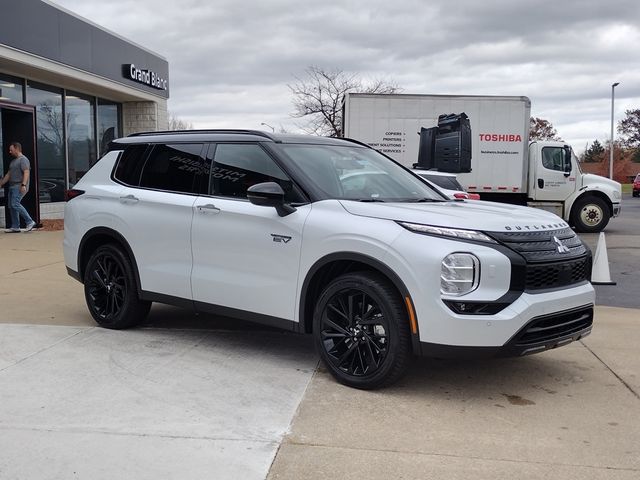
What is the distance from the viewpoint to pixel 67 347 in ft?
18.3

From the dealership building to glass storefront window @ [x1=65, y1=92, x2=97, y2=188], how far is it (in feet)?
0.09

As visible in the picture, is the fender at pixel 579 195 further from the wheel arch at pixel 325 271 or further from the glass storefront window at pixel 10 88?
the wheel arch at pixel 325 271

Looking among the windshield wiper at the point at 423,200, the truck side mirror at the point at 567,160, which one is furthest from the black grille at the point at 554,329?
the truck side mirror at the point at 567,160

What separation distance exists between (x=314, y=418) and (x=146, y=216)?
267 centimetres

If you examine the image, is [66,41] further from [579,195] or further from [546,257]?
[546,257]

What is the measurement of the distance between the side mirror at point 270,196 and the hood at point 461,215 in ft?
1.43

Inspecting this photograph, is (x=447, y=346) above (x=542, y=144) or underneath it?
underneath

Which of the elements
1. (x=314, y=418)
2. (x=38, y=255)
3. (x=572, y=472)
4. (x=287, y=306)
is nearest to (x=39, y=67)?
(x=38, y=255)

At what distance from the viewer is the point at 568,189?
1777 cm

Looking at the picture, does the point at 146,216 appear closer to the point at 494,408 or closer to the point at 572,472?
the point at 494,408

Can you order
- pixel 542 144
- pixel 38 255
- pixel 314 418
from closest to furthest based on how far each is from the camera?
pixel 314 418 < pixel 38 255 < pixel 542 144

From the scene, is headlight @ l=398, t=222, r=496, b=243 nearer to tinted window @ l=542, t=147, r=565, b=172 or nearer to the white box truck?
the white box truck

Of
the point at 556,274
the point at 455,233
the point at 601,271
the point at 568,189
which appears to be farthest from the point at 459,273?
the point at 568,189

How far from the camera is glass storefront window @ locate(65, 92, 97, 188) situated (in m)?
18.5
